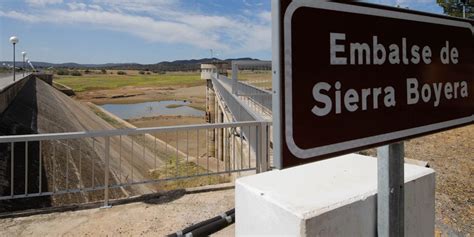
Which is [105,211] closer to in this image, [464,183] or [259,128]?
[259,128]

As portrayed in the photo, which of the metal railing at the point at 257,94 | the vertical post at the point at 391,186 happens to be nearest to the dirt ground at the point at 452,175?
the vertical post at the point at 391,186

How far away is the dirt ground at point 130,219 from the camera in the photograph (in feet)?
13.1

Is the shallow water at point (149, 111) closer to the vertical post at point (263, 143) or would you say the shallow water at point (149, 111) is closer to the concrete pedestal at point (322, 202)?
the vertical post at point (263, 143)

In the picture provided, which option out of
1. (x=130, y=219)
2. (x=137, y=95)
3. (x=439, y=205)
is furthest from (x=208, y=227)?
(x=137, y=95)

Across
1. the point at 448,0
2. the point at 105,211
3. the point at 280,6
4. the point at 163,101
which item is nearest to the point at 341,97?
the point at 280,6

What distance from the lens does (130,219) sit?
4.29 metres

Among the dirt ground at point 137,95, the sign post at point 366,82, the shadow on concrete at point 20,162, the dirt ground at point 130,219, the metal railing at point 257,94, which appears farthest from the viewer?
the dirt ground at point 137,95

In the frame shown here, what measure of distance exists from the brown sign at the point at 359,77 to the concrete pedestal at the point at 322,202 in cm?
55

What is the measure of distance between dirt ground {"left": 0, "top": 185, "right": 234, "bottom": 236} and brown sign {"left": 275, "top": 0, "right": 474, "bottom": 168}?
2871 millimetres

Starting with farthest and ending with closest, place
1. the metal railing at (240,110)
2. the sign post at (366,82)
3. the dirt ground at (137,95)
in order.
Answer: the dirt ground at (137,95) < the metal railing at (240,110) < the sign post at (366,82)

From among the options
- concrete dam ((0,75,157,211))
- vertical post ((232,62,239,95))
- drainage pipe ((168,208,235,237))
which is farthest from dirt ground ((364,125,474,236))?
vertical post ((232,62,239,95))

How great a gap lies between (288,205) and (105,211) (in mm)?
3647

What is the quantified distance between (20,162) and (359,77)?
36.6 feet

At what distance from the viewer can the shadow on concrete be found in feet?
21.9
